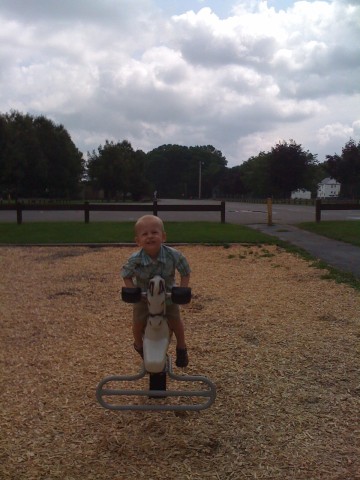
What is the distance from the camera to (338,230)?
57.1 ft

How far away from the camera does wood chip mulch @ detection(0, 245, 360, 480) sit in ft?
10.3

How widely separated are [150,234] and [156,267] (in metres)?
0.24

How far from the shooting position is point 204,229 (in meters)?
18.4

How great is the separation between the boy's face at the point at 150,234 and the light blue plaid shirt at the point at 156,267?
94 mm

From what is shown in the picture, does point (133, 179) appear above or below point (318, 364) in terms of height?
above

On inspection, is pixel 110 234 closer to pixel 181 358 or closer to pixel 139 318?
pixel 181 358

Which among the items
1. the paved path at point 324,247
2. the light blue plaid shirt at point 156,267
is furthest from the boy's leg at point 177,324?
the paved path at point 324,247

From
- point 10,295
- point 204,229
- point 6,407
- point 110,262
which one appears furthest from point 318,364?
point 204,229

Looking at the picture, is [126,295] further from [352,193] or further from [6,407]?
[352,193]

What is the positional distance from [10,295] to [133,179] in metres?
61.8

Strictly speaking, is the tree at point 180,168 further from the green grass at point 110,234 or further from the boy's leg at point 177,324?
the boy's leg at point 177,324

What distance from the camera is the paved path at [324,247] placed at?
10724mm

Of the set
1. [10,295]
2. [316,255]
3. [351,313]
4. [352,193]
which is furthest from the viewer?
[352,193]

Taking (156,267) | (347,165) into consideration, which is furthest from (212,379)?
(347,165)
